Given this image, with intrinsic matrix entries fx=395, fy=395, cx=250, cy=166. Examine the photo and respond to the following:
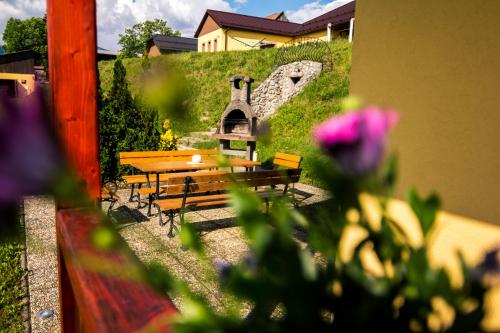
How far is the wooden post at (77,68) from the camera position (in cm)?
117

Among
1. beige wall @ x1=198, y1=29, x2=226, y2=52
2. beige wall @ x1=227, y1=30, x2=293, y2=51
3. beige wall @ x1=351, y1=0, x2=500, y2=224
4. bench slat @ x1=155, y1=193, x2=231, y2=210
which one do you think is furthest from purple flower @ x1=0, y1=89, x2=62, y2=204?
beige wall @ x1=227, y1=30, x2=293, y2=51

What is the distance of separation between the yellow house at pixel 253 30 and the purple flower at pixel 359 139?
Answer: 2853 cm

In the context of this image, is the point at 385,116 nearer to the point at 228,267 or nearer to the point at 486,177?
the point at 228,267

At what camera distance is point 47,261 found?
3.77m

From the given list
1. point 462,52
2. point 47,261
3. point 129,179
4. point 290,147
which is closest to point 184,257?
point 47,261

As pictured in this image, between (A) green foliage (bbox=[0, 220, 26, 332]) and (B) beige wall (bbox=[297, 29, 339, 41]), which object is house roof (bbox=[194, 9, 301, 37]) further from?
(A) green foliage (bbox=[0, 220, 26, 332])

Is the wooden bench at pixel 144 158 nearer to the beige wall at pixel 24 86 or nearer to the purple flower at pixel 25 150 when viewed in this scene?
the beige wall at pixel 24 86

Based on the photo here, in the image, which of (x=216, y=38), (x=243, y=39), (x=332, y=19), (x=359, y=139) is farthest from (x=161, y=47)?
(x=216, y=38)

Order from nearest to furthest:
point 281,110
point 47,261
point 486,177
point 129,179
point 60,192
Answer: point 60,192 → point 486,177 → point 47,261 → point 129,179 → point 281,110

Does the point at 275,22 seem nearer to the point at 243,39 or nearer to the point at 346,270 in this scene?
the point at 243,39

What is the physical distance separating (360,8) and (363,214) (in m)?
2.40

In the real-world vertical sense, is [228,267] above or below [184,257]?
above

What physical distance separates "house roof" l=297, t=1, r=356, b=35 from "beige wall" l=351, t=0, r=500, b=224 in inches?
985

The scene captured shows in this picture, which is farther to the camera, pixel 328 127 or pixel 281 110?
pixel 281 110
